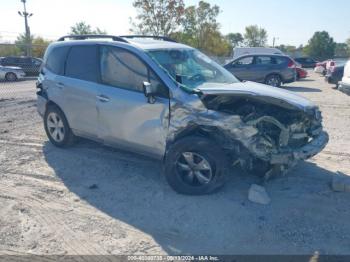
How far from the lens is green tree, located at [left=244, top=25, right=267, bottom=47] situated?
77037 mm

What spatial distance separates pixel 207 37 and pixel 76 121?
3456 centimetres

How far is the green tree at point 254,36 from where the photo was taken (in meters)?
77.0

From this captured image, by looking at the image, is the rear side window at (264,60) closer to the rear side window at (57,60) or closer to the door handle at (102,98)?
the rear side window at (57,60)

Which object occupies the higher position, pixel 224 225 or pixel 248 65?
pixel 248 65

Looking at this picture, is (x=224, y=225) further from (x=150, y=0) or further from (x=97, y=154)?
(x=150, y=0)

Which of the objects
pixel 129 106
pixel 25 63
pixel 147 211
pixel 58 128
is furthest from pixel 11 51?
pixel 147 211

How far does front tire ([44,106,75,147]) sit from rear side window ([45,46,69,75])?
2.10ft

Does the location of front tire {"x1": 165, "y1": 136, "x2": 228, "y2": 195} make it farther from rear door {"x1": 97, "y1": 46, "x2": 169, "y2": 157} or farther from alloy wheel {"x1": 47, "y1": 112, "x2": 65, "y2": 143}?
alloy wheel {"x1": 47, "y1": 112, "x2": 65, "y2": 143}

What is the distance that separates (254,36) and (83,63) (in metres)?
77.2

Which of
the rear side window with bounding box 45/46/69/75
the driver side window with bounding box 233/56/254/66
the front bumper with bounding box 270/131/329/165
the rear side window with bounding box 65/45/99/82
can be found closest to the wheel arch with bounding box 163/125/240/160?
the front bumper with bounding box 270/131/329/165

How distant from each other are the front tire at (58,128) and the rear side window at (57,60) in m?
0.64

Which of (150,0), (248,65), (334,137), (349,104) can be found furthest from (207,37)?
(334,137)

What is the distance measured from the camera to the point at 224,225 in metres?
3.60

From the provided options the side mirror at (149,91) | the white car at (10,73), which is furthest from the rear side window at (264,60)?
the white car at (10,73)
